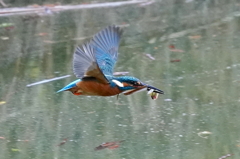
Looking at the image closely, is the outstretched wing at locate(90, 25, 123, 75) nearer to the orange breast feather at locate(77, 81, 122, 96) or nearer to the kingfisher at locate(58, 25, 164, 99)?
the kingfisher at locate(58, 25, 164, 99)

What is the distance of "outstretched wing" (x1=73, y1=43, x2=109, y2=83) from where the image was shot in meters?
2.32

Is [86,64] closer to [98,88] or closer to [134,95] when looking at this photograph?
[98,88]

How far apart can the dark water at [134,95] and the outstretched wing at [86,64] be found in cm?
65

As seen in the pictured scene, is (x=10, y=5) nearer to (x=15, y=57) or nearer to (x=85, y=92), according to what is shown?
(x=15, y=57)

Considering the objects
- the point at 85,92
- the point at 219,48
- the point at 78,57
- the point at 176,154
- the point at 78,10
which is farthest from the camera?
the point at 78,10

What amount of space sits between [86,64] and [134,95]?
1.38 metres

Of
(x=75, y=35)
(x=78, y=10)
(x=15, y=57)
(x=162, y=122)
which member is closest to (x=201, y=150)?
(x=162, y=122)

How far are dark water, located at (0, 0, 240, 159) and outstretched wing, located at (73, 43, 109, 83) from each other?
65 centimetres

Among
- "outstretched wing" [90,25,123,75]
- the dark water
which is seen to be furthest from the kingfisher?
the dark water

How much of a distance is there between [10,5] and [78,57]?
170 inches

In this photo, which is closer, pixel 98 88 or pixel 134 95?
pixel 98 88

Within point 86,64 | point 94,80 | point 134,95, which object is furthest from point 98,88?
point 134,95

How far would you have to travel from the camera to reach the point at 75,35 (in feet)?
17.2

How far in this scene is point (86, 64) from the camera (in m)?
2.36
